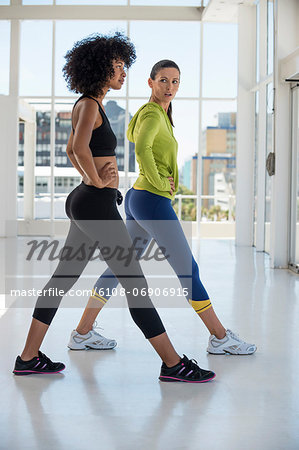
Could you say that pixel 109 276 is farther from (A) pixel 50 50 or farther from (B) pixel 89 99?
(A) pixel 50 50

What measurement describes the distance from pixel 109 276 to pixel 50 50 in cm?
949

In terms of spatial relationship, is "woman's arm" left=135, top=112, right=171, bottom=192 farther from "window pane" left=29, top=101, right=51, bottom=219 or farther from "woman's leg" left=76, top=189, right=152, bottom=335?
"window pane" left=29, top=101, right=51, bottom=219

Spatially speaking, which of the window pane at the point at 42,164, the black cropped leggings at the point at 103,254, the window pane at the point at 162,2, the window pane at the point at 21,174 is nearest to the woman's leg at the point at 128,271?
the black cropped leggings at the point at 103,254

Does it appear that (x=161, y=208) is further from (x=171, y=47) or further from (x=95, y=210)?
(x=171, y=47)

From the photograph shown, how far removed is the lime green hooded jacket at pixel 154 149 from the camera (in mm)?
2869

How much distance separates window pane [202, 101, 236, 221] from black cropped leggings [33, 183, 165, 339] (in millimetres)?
9434

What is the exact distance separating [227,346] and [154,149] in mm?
1050

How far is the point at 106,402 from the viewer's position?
245cm

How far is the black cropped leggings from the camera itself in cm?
258

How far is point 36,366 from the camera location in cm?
278

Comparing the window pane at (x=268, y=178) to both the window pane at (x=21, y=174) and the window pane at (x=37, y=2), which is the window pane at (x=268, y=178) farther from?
the window pane at (x=21, y=174)

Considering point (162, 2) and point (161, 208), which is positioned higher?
point (162, 2)

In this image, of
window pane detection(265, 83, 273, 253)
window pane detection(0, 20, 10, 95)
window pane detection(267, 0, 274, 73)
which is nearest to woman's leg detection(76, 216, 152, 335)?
window pane detection(265, 83, 273, 253)

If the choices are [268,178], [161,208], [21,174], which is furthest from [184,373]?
[21,174]
